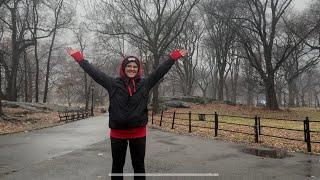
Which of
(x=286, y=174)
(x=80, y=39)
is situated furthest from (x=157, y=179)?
(x=80, y=39)

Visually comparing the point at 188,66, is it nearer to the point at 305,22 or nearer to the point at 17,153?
the point at 305,22

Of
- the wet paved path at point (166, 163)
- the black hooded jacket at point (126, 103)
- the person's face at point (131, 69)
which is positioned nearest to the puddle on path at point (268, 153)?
the wet paved path at point (166, 163)

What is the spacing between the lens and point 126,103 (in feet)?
18.8

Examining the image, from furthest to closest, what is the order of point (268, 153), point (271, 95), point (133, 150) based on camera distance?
point (271, 95) < point (268, 153) < point (133, 150)

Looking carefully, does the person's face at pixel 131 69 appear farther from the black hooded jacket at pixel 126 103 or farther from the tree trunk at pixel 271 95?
the tree trunk at pixel 271 95

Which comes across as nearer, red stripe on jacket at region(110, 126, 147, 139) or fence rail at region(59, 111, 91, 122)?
red stripe on jacket at region(110, 126, 147, 139)

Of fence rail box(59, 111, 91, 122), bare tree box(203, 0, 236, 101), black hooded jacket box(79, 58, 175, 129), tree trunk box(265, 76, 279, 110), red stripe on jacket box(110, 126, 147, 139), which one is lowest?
fence rail box(59, 111, 91, 122)

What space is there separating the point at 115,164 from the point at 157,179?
2.56 metres

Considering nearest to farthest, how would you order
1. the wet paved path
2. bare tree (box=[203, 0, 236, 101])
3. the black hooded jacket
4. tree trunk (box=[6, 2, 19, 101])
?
the black hooded jacket < the wet paved path < bare tree (box=[203, 0, 236, 101]) < tree trunk (box=[6, 2, 19, 101])

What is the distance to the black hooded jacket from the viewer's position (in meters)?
5.67

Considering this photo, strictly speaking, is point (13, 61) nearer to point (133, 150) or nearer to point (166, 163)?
point (166, 163)

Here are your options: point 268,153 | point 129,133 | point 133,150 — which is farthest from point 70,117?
point 129,133

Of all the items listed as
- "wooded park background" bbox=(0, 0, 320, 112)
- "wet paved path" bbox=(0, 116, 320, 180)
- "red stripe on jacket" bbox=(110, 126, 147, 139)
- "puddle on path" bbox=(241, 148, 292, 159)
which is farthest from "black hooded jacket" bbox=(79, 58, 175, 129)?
"wooded park background" bbox=(0, 0, 320, 112)

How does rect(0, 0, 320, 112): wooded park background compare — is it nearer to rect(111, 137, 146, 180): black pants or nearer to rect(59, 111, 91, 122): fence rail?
rect(59, 111, 91, 122): fence rail
